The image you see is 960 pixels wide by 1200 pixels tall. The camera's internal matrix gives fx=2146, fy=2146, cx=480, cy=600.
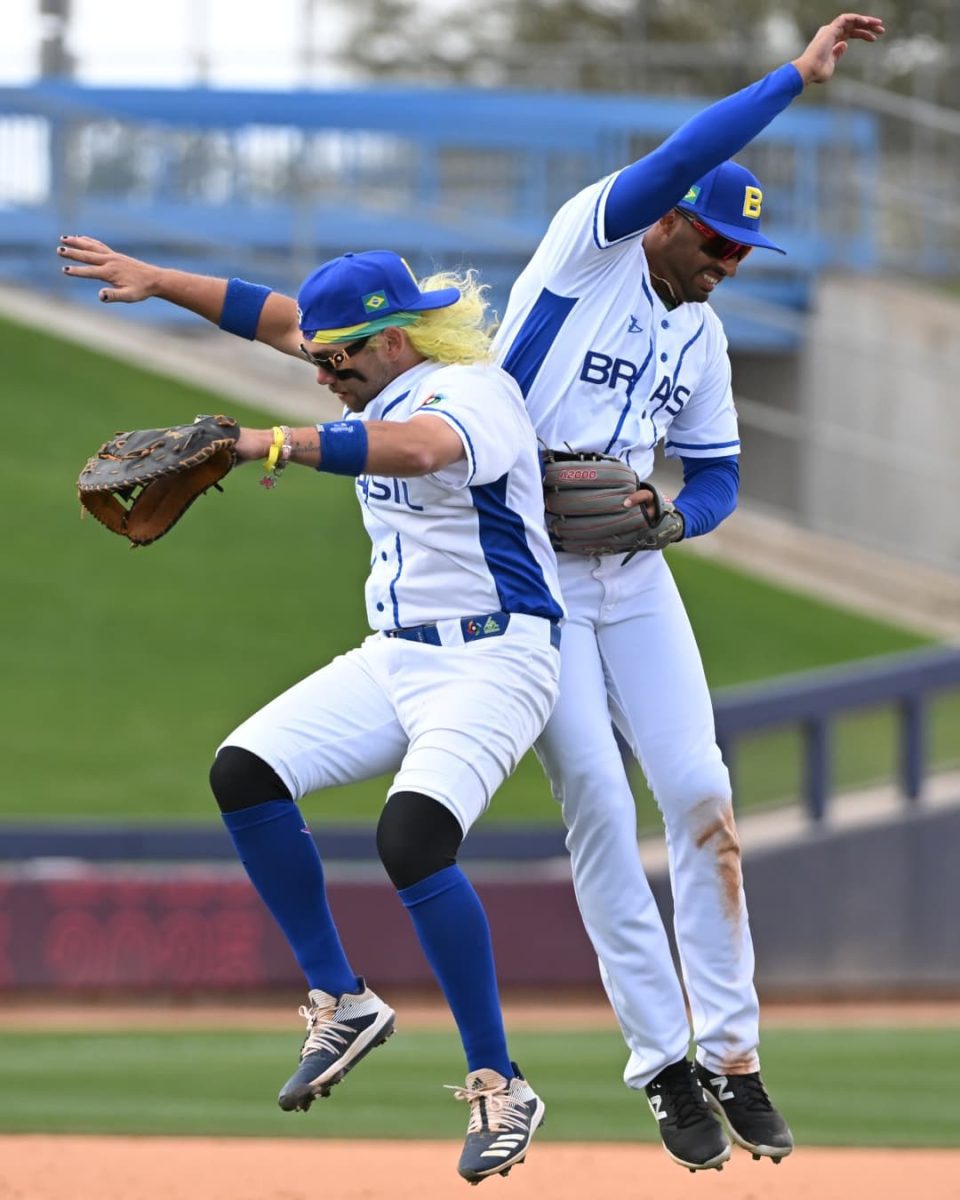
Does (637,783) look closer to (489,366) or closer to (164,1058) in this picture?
(164,1058)

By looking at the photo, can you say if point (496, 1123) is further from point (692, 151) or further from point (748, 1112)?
point (692, 151)

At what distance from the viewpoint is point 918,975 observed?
11531 millimetres

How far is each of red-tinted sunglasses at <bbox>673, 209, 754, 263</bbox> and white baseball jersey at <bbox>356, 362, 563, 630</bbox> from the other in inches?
23.0

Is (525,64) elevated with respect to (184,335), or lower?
elevated

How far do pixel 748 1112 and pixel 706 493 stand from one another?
1.49 meters

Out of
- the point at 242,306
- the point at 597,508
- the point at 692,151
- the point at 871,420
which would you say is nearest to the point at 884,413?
the point at 871,420

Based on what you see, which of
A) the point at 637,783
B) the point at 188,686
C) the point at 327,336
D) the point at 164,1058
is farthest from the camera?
the point at 188,686

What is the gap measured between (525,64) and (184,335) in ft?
20.9

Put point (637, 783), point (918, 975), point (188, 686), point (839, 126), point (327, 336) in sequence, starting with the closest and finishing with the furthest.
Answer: point (327, 336)
point (637, 783)
point (918, 975)
point (188, 686)
point (839, 126)

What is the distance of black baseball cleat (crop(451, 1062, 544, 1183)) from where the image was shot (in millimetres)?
4586

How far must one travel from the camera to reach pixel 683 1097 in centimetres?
506

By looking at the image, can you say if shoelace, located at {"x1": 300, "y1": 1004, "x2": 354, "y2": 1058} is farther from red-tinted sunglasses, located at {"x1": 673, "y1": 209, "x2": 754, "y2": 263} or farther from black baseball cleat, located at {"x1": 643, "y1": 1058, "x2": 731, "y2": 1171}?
red-tinted sunglasses, located at {"x1": 673, "y1": 209, "x2": 754, "y2": 263}

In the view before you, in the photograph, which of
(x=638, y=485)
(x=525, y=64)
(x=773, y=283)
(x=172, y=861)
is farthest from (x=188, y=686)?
(x=525, y=64)

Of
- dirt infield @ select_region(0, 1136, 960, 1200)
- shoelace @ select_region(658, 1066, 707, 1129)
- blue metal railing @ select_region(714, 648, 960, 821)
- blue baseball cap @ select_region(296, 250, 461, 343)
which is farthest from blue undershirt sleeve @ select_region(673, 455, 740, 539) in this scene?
blue metal railing @ select_region(714, 648, 960, 821)
